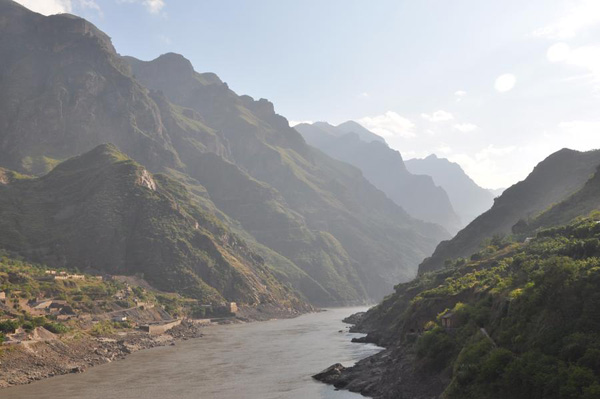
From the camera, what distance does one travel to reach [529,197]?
175 metres

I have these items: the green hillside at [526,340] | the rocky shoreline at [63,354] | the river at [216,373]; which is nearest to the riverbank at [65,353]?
the rocky shoreline at [63,354]

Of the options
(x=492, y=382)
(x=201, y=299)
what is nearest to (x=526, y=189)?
(x=201, y=299)

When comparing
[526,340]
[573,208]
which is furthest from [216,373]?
[573,208]

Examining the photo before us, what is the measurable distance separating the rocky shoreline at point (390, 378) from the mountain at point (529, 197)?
96543 mm

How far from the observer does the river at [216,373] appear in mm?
67375

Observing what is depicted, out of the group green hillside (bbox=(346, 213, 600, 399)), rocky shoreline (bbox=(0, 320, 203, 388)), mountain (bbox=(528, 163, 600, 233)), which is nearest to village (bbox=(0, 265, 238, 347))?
rocky shoreline (bbox=(0, 320, 203, 388))

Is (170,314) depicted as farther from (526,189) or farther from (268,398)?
(526,189)

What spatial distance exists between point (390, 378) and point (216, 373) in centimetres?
3259

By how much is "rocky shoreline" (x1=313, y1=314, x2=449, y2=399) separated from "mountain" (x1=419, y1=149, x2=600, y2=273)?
317ft

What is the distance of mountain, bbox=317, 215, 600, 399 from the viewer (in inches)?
1438

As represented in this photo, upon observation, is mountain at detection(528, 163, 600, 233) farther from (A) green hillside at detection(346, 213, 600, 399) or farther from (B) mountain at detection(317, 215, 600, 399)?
(A) green hillside at detection(346, 213, 600, 399)

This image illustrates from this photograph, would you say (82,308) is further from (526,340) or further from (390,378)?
(526,340)

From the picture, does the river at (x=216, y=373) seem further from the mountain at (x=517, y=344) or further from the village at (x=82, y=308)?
the village at (x=82, y=308)

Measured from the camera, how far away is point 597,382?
33.4 metres
